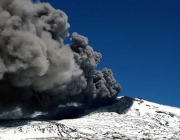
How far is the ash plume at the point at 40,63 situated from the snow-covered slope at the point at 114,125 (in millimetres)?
5085

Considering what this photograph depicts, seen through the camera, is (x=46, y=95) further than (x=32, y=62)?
Yes

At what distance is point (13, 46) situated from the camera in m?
54.9

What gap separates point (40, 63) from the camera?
56875 millimetres

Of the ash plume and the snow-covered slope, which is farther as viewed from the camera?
the snow-covered slope

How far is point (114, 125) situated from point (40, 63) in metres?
21.4

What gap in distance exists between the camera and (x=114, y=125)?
230 feet

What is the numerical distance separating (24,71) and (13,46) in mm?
4663

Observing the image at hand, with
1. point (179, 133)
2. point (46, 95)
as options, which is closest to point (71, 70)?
point (46, 95)

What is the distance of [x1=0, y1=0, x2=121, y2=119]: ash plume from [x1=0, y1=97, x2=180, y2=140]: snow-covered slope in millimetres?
5085

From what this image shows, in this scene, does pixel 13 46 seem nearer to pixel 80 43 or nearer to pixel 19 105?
pixel 19 105

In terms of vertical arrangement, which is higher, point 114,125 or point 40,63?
point 40,63

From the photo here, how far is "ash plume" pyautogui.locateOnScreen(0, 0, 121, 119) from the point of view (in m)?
55.5

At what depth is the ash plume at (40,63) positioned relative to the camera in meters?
55.5

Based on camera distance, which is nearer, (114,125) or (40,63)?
(40,63)
